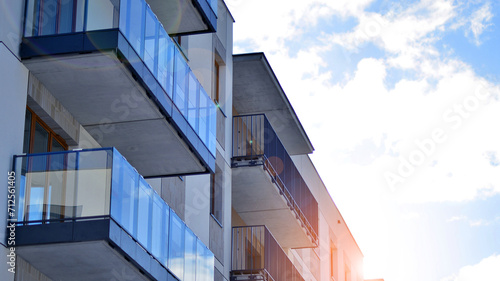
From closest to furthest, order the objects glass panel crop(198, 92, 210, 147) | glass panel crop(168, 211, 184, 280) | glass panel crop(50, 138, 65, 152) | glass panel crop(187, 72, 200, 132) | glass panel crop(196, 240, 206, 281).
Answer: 1. glass panel crop(50, 138, 65, 152)
2. glass panel crop(168, 211, 184, 280)
3. glass panel crop(196, 240, 206, 281)
4. glass panel crop(187, 72, 200, 132)
5. glass panel crop(198, 92, 210, 147)

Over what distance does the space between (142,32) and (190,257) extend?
4.21 meters

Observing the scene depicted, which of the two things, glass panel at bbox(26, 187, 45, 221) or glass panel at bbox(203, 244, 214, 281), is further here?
glass panel at bbox(203, 244, 214, 281)

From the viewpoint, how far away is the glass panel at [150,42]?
639 inches

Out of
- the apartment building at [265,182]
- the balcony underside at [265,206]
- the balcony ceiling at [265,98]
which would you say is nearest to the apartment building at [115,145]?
the apartment building at [265,182]

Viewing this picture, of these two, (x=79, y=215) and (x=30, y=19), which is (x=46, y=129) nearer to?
(x=30, y=19)

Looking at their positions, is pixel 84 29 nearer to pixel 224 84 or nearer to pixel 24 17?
pixel 24 17

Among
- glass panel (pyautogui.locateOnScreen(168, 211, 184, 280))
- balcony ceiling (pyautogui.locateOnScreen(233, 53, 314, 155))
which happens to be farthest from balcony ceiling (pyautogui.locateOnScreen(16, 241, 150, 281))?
balcony ceiling (pyautogui.locateOnScreen(233, 53, 314, 155))

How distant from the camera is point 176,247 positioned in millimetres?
17188

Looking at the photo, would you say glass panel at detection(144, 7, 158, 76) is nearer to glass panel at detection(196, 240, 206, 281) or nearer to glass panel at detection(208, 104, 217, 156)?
glass panel at detection(208, 104, 217, 156)

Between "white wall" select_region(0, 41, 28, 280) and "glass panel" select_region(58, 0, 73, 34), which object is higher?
"glass panel" select_region(58, 0, 73, 34)

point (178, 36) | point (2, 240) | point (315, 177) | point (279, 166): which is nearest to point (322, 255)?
point (315, 177)

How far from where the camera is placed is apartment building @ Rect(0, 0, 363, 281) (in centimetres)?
1373

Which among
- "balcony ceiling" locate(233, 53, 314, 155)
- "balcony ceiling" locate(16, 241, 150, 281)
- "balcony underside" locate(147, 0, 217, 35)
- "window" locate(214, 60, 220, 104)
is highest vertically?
"balcony ceiling" locate(233, 53, 314, 155)

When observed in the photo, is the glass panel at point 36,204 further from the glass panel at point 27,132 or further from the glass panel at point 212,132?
the glass panel at point 212,132
